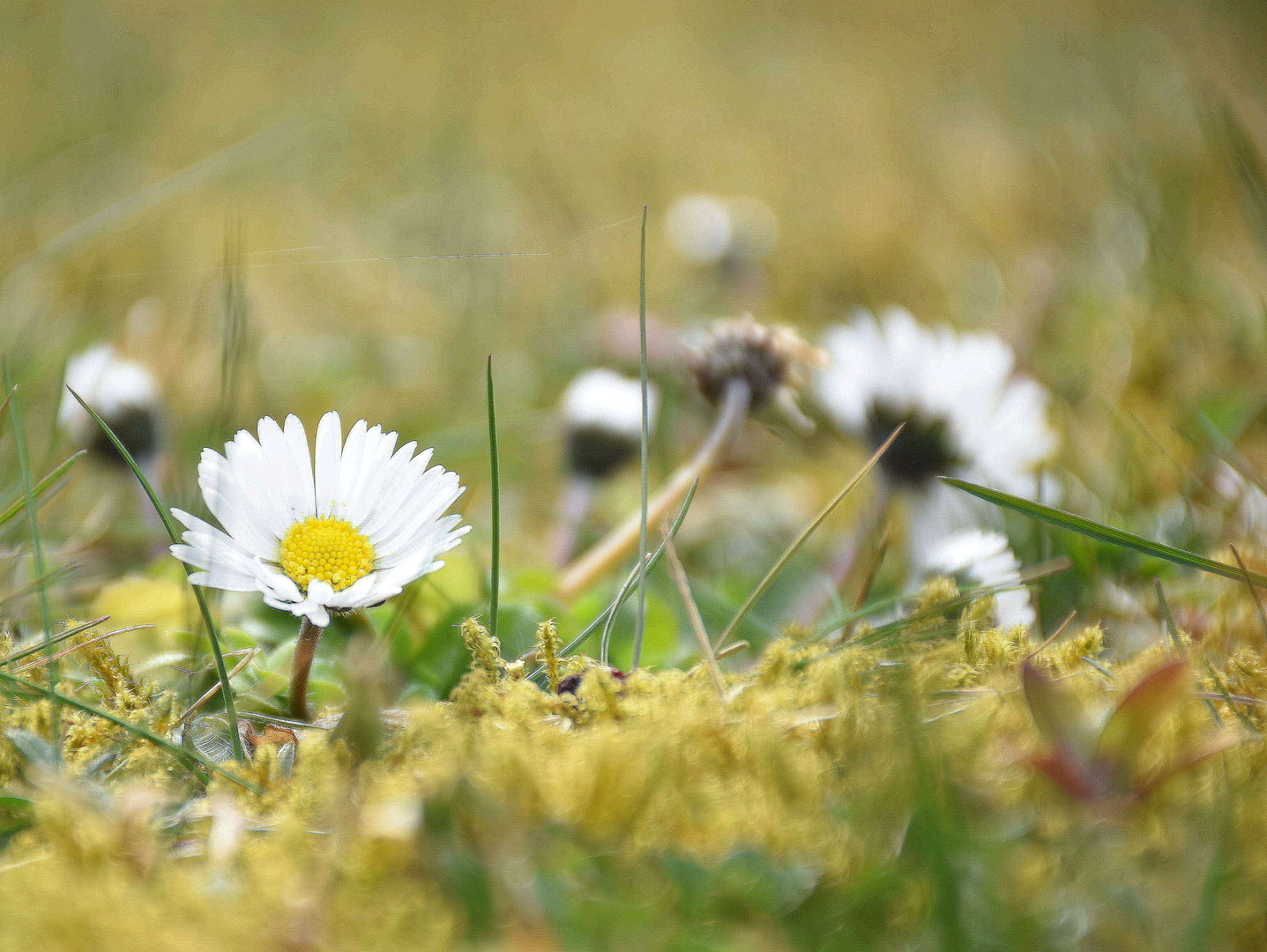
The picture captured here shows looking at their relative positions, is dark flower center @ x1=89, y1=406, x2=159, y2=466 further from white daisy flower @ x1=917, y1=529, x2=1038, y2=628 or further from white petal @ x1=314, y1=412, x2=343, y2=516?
white daisy flower @ x1=917, y1=529, x2=1038, y2=628

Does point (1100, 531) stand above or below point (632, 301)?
below

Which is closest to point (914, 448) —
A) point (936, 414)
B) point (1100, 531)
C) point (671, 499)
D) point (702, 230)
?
point (936, 414)

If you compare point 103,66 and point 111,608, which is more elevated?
point 103,66

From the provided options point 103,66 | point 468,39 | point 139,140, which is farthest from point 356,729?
point 468,39

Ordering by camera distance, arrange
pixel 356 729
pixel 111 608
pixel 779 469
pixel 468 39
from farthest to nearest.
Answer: pixel 468 39 < pixel 779 469 < pixel 111 608 < pixel 356 729

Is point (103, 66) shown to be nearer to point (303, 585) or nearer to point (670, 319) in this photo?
point (670, 319)

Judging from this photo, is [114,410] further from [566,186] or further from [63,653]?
[566,186]
